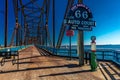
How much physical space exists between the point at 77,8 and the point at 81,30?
1.48 meters

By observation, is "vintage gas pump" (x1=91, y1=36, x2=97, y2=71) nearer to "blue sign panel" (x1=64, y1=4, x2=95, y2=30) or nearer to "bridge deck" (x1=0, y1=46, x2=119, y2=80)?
"bridge deck" (x1=0, y1=46, x2=119, y2=80)

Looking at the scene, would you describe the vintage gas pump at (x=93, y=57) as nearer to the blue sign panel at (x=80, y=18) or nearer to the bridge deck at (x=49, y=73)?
the bridge deck at (x=49, y=73)

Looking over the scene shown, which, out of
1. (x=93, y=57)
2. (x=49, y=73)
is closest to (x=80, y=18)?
(x=93, y=57)

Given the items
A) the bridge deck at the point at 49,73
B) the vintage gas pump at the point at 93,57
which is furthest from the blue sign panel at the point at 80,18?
the bridge deck at the point at 49,73

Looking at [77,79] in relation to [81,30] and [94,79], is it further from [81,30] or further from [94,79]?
[81,30]

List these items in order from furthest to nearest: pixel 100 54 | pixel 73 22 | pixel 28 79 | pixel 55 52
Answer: pixel 55 52 < pixel 100 54 < pixel 73 22 < pixel 28 79

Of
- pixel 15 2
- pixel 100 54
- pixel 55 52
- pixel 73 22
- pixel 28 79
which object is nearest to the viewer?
pixel 28 79

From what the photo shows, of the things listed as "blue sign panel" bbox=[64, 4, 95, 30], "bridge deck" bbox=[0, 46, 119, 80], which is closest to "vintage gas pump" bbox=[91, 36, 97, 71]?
"bridge deck" bbox=[0, 46, 119, 80]

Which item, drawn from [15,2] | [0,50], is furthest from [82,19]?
[15,2]

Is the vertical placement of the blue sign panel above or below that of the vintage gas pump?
above

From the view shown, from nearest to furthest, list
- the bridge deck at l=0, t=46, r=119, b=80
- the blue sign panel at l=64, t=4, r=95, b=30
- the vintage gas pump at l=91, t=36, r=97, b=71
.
A: the bridge deck at l=0, t=46, r=119, b=80
the vintage gas pump at l=91, t=36, r=97, b=71
the blue sign panel at l=64, t=4, r=95, b=30

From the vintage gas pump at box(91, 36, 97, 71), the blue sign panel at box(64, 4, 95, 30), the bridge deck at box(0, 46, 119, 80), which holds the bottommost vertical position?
the bridge deck at box(0, 46, 119, 80)

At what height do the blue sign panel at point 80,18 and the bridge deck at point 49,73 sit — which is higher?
the blue sign panel at point 80,18

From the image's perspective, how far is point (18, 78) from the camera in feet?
35.6
